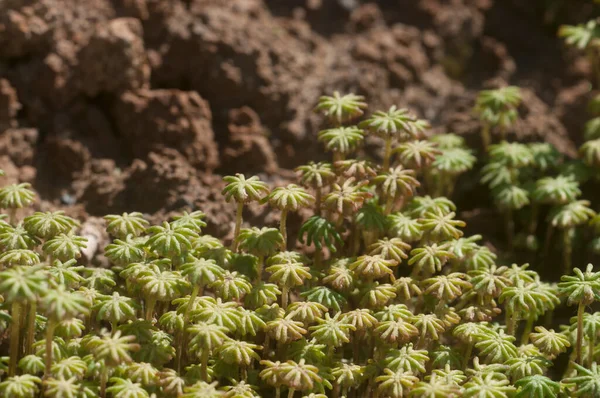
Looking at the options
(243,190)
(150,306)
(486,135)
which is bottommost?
(150,306)

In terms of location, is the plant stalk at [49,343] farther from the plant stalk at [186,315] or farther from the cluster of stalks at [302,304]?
the plant stalk at [186,315]

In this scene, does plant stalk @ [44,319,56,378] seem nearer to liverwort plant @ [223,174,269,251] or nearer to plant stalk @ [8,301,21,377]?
plant stalk @ [8,301,21,377]

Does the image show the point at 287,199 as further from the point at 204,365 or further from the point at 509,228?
the point at 509,228

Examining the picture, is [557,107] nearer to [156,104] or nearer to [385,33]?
[385,33]

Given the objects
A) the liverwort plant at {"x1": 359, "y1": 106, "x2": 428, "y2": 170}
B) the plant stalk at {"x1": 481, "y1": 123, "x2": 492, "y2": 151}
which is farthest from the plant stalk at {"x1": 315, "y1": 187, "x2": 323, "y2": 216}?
the plant stalk at {"x1": 481, "y1": 123, "x2": 492, "y2": 151}

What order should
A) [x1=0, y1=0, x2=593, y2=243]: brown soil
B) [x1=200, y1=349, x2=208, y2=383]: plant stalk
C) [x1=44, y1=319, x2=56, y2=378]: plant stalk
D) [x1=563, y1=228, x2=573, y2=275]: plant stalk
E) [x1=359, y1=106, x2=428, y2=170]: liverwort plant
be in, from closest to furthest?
1. [x1=44, y1=319, x2=56, y2=378]: plant stalk
2. [x1=200, y1=349, x2=208, y2=383]: plant stalk
3. [x1=359, y1=106, x2=428, y2=170]: liverwort plant
4. [x1=563, y1=228, x2=573, y2=275]: plant stalk
5. [x1=0, y1=0, x2=593, y2=243]: brown soil

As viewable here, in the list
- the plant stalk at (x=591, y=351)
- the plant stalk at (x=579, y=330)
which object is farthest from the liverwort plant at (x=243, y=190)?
the plant stalk at (x=591, y=351)

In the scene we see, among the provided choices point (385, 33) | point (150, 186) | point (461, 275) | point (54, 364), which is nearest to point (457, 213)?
point (461, 275)

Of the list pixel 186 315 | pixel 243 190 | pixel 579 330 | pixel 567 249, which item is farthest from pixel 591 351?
pixel 186 315

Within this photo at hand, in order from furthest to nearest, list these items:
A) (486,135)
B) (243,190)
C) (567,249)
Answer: (486,135) < (567,249) < (243,190)

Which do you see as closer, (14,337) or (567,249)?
(14,337)
